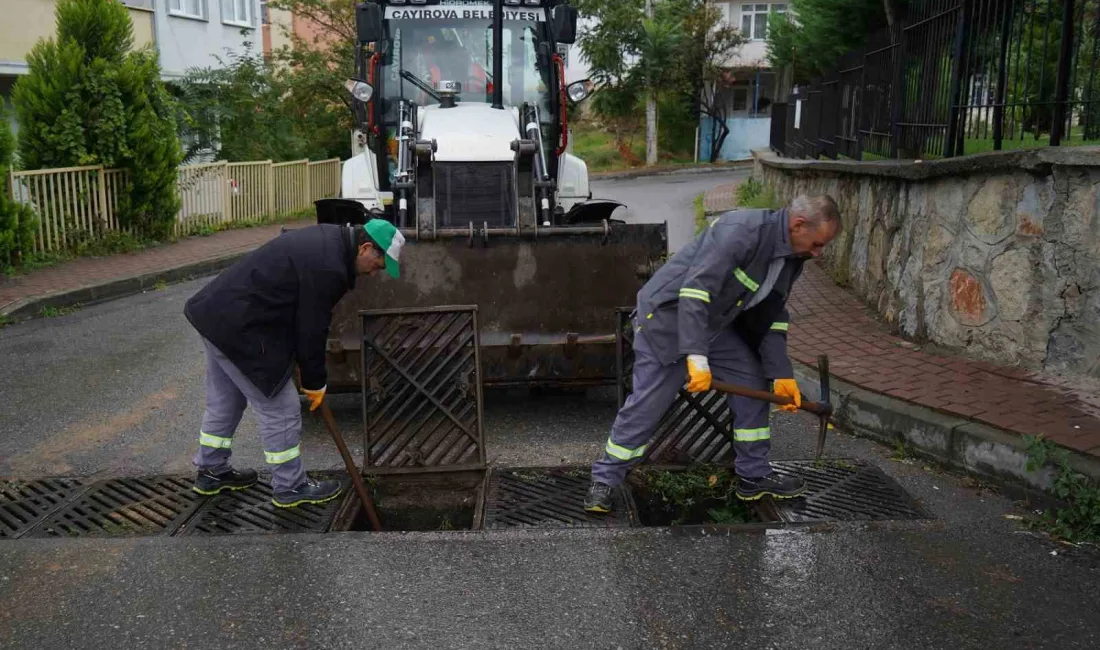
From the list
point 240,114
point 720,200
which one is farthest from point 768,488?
point 240,114

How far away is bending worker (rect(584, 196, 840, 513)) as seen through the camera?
14.2 ft

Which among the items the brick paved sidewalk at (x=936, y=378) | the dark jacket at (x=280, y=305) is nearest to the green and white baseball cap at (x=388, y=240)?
the dark jacket at (x=280, y=305)

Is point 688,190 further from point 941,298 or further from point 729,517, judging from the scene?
point 729,517

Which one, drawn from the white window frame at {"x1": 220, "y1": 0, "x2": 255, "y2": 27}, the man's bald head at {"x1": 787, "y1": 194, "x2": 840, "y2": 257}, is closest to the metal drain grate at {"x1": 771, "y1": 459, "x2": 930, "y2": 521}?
the man's bald head at {"x1": 787, "y1": 194, "x2": 840, "y2": 257}

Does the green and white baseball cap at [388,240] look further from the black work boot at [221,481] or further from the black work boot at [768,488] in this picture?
the black work boot at [768,488]

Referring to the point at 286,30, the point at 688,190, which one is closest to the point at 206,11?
the point at 286,30

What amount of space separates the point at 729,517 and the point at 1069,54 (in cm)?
367

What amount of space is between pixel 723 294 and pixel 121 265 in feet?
31.7

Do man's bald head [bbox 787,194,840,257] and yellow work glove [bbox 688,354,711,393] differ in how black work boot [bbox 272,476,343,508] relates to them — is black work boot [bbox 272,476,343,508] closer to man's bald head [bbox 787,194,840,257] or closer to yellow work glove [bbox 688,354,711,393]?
yellow work glove [bbox 688,354,711,393]

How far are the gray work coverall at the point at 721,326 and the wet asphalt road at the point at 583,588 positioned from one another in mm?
510

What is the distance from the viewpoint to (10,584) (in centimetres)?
391

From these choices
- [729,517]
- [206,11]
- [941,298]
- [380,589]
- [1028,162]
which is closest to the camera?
[380,589]

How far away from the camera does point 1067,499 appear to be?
177 inches

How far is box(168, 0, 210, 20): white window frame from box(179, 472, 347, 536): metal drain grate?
1847 cm
